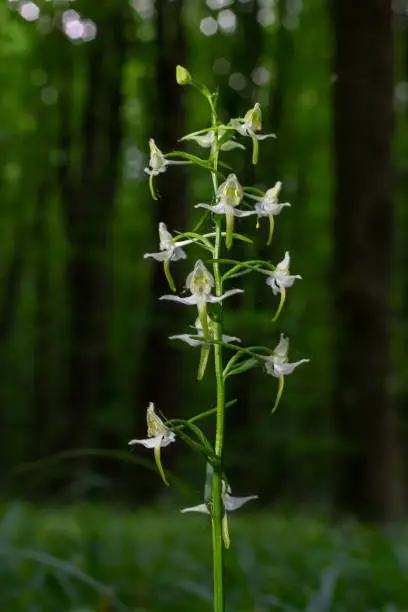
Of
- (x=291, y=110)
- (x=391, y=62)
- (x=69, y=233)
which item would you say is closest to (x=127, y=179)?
(x=291, y=110)

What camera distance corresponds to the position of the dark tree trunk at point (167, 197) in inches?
368

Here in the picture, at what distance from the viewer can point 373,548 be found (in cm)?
486

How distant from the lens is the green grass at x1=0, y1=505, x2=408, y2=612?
3.13 metres

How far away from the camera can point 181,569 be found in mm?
3879

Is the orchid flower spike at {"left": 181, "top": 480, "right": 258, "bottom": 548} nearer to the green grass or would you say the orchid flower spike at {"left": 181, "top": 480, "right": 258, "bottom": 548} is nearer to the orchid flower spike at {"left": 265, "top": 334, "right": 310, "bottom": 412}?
the orchid flower spike at {"left": 265, "top": 334, "right": 310, "bottom": 412}

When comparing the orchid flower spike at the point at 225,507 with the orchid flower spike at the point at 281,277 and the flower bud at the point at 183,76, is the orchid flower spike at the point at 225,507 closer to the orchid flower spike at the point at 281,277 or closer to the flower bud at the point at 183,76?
the orchid flower spike at the point at 281,277

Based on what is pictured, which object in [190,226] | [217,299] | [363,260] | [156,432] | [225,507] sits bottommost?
[225,507]

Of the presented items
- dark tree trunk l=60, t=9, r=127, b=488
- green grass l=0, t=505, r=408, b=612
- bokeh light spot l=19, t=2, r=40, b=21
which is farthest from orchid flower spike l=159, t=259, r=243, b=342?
dark tree trunk l=60, t=9, r=127, b=488

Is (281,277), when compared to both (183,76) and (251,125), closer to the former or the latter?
(251,125)

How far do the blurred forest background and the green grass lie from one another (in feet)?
1.26

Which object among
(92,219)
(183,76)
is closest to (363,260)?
(92,219)

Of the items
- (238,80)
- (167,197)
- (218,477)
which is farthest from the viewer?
(167,197)

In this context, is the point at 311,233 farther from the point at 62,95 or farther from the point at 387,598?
the point at 387,598

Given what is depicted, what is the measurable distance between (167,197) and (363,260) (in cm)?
299
